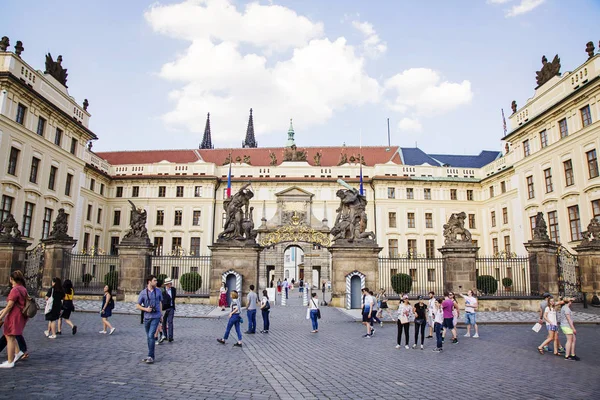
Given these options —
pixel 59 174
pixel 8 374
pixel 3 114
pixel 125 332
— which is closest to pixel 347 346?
pixel 125 332

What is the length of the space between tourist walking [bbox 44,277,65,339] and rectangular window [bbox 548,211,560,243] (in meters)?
31.3

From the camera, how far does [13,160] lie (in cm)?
2912

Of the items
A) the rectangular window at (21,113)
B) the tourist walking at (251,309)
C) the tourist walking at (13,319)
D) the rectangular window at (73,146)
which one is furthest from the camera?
the rectangular window at (73,146)

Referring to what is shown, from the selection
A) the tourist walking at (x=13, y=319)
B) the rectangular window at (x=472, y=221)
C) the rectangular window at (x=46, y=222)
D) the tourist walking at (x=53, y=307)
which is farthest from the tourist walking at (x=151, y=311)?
the rectangular window at (x=472, y=221)

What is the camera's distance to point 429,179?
46.9 metres

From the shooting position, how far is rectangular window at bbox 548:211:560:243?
30.6 metres

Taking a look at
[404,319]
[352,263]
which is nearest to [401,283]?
[352,263]

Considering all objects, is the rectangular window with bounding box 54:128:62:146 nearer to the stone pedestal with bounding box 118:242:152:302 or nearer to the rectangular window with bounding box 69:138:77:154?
the rectangular window with bounding box 69:138:77:154

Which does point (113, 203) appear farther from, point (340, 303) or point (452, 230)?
point (452, 230)

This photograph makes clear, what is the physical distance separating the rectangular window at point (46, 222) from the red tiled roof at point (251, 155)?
22296 mm

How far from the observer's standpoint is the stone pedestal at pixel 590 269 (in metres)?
20.0

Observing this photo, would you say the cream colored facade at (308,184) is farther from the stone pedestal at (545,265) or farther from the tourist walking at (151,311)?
the tourist walking at (151,311)

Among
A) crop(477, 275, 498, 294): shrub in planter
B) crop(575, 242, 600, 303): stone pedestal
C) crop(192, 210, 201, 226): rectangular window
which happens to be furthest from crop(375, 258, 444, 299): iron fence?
crop(192, 210, 201, 226): rectangular window

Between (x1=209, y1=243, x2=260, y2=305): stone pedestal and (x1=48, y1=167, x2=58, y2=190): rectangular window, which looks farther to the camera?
(x1=48, y1=167, x2=58, y2=190): rectangular window
